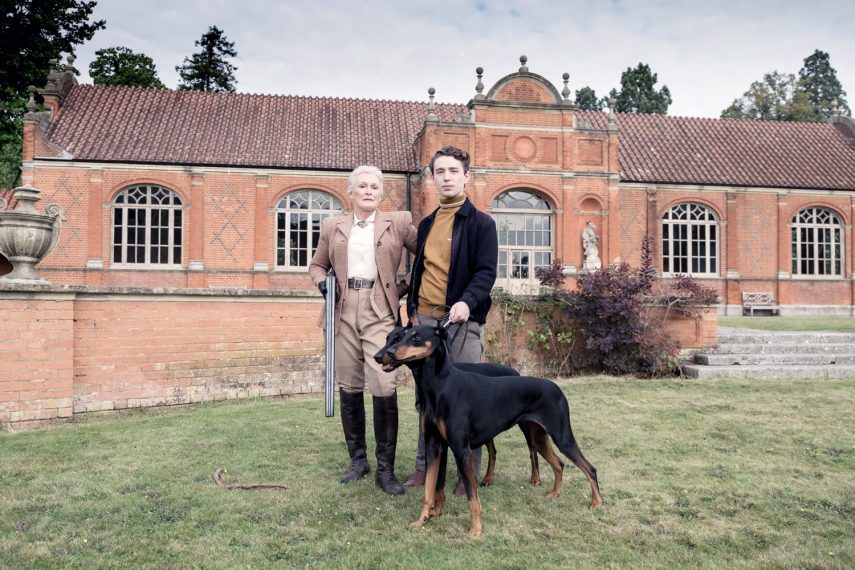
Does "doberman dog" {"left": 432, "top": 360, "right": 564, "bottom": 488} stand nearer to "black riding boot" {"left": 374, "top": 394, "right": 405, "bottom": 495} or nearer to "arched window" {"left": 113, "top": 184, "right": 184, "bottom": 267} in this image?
"black riding boot" {"left": 374, "top": 394, "right": 405, "bottom": 495}

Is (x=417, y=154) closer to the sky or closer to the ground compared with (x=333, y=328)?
closer to the sky

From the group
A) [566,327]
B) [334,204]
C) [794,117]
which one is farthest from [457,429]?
[794,117]

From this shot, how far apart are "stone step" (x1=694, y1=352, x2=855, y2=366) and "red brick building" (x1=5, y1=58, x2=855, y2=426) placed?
6.49 m

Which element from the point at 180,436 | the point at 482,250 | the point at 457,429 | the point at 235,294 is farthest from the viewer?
the point at 235,294

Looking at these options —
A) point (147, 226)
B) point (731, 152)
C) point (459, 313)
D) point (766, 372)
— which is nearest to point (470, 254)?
point (459, 313)

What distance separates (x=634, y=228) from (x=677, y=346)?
13.0 metres

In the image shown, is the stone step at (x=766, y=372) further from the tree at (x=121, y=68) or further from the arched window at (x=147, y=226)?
the tree at (x=121, y=68)

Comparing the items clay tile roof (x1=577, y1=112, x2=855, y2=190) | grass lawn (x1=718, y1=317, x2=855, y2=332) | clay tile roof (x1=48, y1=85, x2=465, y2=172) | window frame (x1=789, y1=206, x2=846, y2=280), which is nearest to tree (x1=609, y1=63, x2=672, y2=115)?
clay tile roof (x1=577, y1=112, x2=855, y2=190)

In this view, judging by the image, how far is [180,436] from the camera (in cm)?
531

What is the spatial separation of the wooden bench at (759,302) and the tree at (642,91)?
22.1 m

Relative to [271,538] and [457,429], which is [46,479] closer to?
[271,538]

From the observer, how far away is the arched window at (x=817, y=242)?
2266 cm

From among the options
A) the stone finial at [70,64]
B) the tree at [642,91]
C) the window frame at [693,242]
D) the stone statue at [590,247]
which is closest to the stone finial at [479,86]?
the stone statue at [590,247]

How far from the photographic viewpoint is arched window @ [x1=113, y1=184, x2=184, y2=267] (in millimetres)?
19422
